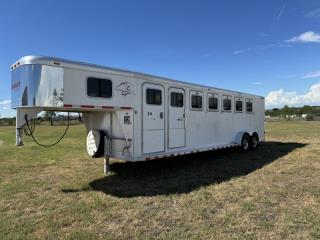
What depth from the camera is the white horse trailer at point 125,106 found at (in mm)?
6383

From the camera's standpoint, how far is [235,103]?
12477 mm

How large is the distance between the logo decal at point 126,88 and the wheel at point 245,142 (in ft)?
22.5

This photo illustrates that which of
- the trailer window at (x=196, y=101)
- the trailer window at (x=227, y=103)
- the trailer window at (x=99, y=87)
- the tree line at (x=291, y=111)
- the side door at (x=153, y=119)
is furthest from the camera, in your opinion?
the tree line at (x=291, y=111)

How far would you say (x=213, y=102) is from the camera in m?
11.0

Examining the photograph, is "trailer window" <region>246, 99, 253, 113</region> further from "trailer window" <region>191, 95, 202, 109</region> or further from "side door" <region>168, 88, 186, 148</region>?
"side door" <region>168, 88, 186, 148</region>

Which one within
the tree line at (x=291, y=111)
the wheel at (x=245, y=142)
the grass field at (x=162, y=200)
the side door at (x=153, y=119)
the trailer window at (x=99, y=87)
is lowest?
the grass field at (x=162, y=200)

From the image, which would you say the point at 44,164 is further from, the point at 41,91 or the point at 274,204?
the point at 274,204

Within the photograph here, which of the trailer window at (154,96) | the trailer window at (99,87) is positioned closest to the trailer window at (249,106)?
the trailer window at (154,96)

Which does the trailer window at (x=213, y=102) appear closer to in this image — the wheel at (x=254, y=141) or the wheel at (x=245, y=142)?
the wheel at (x=245, y=142)

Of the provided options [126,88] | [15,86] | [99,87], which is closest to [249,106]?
[126,88]

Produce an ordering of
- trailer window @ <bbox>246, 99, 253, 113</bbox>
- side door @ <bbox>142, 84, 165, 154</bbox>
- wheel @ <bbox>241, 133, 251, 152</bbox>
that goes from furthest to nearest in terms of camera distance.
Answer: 1. trailer window @ <bbox>246, 99, 253, 113</bbox>
2. wheel @ <bbox>241, 133, 251, 152</bbox>
3. side door @ <bbox>142, 84, 165, 154</bbox>

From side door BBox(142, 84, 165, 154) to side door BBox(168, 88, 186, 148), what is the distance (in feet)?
1.28

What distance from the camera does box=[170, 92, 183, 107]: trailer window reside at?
9031mm

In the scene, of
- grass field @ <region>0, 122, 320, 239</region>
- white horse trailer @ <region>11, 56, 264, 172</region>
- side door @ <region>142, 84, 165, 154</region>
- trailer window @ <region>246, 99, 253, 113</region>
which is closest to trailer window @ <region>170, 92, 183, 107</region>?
white horse trailer @ <region>11, 56, 264, 172</region>
